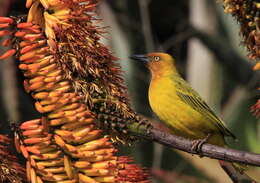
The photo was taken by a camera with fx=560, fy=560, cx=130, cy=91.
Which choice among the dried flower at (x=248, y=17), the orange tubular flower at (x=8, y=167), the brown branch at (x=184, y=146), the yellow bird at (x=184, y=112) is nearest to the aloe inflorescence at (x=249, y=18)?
the dried flower at (x=248, y=17)

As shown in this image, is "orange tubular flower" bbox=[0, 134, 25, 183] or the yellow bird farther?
the yellow bird

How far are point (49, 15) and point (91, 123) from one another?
0.90ft

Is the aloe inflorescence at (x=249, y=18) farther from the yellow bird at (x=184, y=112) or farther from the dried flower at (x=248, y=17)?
the yellow bird at (x=184, y=112)

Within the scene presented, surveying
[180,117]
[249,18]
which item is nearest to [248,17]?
[249,18]

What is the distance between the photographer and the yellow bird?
13.0 ft

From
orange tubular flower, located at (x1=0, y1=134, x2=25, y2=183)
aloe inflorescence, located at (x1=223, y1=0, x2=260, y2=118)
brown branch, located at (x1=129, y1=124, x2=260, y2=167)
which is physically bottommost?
brown branch, located at (x1=129, y1=124, x2=260, y2=167)

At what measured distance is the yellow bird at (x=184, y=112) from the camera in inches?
156

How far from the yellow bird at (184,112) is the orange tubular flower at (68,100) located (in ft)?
7.96

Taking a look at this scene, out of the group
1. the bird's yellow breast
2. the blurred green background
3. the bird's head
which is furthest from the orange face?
the blurred green background

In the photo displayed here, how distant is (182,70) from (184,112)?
5849 mm

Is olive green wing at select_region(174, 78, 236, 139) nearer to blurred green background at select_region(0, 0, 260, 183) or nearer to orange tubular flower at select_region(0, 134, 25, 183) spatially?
blurred green background at select_region(0, 0, 260, 183)

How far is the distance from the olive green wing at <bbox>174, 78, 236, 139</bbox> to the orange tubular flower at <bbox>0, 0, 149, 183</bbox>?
2513mm

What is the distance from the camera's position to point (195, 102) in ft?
14.0

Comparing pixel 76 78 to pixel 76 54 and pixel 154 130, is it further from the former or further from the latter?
pixel 154 130
